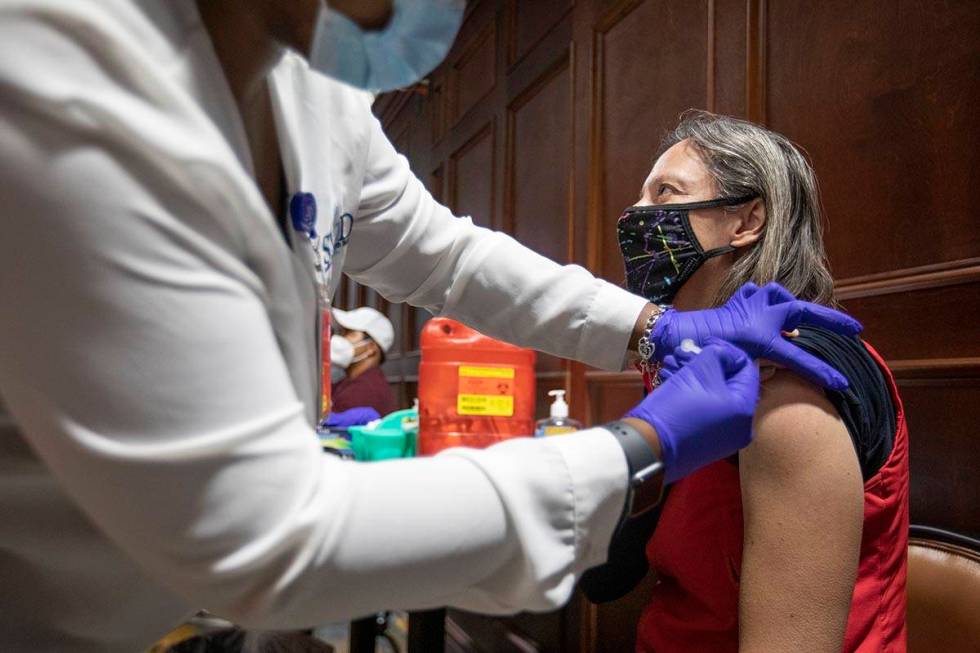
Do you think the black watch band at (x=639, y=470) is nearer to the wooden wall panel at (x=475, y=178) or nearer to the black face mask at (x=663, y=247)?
the black face mask at (x=663, y=247)

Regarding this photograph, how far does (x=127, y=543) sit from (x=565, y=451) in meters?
0.38

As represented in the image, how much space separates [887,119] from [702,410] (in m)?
1.11

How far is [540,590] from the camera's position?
2.28 ft

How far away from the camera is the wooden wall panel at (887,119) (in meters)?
1.46

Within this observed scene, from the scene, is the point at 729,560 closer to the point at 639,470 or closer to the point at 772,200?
the point at 639,470

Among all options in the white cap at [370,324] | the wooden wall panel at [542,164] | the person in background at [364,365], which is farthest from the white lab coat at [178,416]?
the white cap at [370,324]

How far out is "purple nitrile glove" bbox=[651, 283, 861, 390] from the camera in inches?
41.1

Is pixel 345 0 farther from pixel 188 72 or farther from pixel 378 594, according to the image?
pixel 378 594

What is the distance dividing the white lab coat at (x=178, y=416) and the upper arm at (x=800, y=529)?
0.38 meters

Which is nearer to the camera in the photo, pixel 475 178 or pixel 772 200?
pixel 772 200

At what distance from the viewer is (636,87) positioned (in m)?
2.55

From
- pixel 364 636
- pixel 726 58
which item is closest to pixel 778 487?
pixel 364 636

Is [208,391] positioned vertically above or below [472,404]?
above

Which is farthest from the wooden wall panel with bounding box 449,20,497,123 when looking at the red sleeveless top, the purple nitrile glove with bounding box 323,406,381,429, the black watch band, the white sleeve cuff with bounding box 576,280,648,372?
the black watch band
